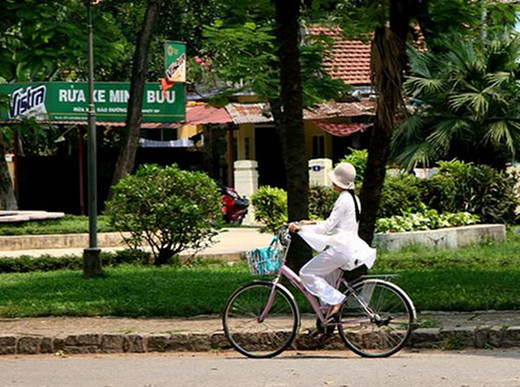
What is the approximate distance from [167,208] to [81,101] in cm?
1524

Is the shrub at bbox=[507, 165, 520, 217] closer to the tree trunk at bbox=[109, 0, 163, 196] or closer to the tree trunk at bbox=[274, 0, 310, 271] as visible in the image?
the tree trunk at bbox=[109, 0, 163, 196]

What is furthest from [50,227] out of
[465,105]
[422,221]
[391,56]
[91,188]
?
→ [391,56]

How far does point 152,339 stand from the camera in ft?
37.6

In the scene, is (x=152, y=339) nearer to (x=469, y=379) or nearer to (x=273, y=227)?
(x=469, y=379)

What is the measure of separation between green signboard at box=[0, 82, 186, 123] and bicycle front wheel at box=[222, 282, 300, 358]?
71.4 feet

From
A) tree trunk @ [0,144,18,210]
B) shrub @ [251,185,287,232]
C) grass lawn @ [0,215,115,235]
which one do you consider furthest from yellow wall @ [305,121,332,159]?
grass lawn @ [0,215,115,235]

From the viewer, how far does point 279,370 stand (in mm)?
9633

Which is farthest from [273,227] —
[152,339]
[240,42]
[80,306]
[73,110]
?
[152,339]

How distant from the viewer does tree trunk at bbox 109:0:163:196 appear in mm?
28656

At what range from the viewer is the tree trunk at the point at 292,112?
13742mm

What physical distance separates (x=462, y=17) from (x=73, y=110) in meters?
19.9

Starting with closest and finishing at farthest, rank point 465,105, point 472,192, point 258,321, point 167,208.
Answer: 1. point 258,321
2. point 167,208
3. point 472,192
4. point 465,105

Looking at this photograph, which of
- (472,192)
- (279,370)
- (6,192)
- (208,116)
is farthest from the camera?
(208,116)

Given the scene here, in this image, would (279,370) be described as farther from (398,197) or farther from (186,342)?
(398,197)
